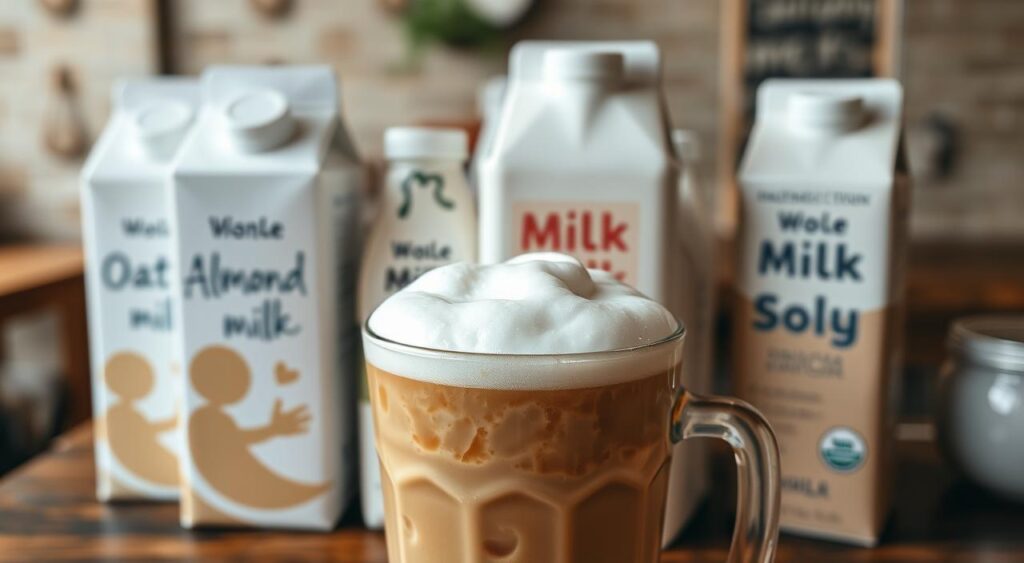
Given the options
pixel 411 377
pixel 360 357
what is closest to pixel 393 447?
pixel 411 377

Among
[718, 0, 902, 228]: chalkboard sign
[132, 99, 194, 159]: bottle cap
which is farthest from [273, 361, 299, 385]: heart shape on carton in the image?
[718, 0, 902, 228]: chalkboard sign

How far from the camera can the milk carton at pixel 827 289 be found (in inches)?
29.6

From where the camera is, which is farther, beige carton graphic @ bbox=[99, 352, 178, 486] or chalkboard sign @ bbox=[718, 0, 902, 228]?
chalkboard sign @ bbox=[718, 0, 902, 228]

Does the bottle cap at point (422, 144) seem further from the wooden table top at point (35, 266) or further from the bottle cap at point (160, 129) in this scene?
the wooden table top at point (35, 266)

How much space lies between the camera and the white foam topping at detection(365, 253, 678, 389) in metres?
0.49

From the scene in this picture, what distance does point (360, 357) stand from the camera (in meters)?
0.81

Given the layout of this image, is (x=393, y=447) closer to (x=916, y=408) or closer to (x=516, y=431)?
(x=516, y=431)

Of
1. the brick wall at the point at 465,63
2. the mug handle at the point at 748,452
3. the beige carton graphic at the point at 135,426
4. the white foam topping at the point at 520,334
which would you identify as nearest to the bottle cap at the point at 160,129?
the beige carton graphic at the point at 135,426

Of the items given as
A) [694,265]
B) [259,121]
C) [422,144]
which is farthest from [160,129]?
[694,265]

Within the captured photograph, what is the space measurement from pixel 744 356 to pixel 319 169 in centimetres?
39

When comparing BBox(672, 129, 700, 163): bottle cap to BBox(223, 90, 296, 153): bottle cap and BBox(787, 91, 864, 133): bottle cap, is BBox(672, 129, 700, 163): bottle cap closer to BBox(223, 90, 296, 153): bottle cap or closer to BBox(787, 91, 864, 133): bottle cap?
BBox(787, 91, 864, 133): bottle cap

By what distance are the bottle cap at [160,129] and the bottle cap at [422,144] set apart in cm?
20

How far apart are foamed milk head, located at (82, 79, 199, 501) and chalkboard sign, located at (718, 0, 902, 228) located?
1981 millimetres

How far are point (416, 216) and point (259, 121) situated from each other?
0.49 feet
